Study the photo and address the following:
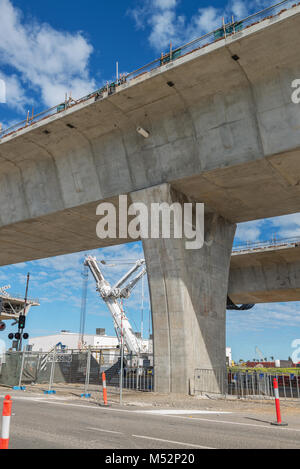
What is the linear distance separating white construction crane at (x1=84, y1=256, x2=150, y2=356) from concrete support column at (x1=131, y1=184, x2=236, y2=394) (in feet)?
124

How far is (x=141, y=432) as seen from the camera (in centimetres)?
812

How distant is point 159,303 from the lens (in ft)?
60.6

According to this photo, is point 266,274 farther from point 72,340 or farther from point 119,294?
point 72,340

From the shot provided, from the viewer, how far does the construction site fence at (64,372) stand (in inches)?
834

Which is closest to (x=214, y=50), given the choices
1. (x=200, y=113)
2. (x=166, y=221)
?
(x=200, y=113)

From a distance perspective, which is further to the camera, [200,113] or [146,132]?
[146,132]

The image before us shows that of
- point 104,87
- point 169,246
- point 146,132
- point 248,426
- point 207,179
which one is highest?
point 104,87

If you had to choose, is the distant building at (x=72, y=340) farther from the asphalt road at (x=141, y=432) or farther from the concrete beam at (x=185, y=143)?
the asphalt road at (x=141, y=432)

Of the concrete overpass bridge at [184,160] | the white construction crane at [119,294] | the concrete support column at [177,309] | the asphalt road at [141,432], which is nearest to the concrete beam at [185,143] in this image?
the concrete overpass bridge at [184,160]

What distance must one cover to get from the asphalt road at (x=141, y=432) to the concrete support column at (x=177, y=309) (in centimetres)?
641

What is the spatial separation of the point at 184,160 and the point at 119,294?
45533 millimetres

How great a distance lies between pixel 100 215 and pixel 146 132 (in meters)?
5.71
